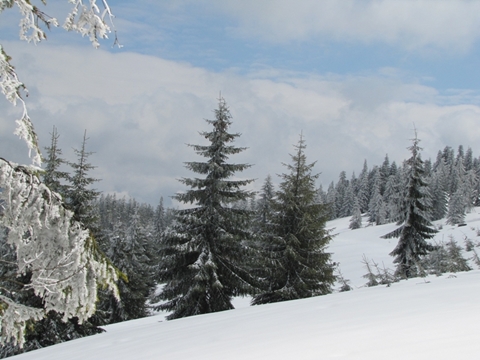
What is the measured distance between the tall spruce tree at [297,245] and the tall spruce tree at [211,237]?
4.92 ft

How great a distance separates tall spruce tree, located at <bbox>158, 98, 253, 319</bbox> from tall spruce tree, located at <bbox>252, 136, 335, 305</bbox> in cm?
150

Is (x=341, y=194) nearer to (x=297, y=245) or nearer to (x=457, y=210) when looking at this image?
(x=457, y=210)

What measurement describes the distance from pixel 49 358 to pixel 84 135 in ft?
41.9

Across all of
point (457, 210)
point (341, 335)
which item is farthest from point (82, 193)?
point (457, 210)

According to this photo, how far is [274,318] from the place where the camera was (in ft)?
19.0

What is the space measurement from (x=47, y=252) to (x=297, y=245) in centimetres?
1277

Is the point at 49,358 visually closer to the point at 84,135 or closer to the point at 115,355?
the point at 115,355

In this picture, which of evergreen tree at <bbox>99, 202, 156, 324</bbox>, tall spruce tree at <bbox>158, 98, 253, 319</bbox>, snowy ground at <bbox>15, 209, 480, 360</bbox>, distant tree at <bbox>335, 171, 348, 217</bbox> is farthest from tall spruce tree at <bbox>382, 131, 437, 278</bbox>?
distant tree at <bbox>335, 171, 348, 217</bbox>

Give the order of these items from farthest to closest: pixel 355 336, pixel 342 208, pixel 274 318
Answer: pixel 342 208
pixel 274 318
pixel 355 336

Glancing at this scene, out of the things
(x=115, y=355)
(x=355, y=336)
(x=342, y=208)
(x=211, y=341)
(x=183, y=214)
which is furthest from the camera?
(x=342, y=208)

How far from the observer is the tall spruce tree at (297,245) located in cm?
1533

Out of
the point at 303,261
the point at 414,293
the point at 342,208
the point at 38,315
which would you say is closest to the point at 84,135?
the point at 303,261

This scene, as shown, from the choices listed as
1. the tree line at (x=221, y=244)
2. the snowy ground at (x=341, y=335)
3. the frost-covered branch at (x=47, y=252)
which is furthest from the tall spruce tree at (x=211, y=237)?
the frost-covered branch at (x=47, y=252)

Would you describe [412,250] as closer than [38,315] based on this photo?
No
